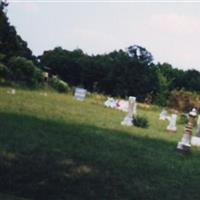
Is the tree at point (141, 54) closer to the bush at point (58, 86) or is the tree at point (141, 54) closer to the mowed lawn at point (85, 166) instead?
the bush at point (58, 86)

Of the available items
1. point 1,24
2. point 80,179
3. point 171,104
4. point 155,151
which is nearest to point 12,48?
point 1,24

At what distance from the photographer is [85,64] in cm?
8606

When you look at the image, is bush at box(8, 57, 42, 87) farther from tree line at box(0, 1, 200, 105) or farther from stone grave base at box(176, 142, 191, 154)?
stone grave base at box(176, 142, 191, 154)

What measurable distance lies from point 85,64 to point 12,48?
35299mm

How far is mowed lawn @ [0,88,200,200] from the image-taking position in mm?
10281

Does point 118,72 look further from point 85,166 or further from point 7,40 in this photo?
point 85,166

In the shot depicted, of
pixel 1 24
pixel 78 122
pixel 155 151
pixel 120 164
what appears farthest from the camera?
pixel 1 24

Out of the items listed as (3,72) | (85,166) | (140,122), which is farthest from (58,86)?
(85,166)

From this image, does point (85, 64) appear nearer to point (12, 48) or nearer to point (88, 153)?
point (12, 48)

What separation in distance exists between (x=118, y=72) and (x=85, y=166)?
225 ft

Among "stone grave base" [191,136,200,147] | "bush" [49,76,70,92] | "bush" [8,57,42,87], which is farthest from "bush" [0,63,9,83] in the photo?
"stone grave base" [191,136,200,147]

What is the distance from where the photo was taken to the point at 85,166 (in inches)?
456

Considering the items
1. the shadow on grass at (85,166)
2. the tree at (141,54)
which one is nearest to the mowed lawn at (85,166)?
the shadow on grass at (85,166)

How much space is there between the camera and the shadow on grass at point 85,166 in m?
10.3
